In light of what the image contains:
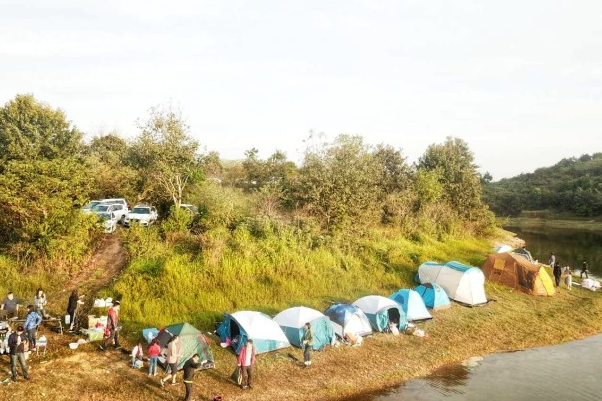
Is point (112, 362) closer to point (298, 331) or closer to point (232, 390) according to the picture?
point (232, 390)

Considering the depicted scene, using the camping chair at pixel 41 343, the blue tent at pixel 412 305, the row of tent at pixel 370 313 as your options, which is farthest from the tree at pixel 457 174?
the camping chair at pixel 41 343

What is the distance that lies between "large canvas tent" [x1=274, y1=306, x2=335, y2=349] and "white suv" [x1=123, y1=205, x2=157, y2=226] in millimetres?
14012

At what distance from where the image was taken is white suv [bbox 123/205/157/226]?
2736 cm

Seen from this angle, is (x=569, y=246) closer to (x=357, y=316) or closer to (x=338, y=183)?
(x=338, y=183)

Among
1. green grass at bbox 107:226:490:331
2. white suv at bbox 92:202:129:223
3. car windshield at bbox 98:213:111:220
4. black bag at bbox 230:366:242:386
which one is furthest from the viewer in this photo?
white suv at bbox 92:202:129:223

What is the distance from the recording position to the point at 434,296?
870 inches

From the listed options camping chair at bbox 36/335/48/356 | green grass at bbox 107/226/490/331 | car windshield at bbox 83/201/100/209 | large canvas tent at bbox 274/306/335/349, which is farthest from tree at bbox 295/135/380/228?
camping chair at bbox 36/335/48/356

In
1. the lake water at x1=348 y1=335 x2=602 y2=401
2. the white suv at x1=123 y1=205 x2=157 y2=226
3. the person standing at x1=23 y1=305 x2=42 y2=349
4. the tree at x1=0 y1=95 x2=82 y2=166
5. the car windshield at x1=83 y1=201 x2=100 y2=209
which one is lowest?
the lake water at x1=348 y1=335 x2=602 y2=401

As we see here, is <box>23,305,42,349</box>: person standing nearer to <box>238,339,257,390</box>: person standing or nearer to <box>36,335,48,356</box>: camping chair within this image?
<box>36,335,48,356</box>: camping chair

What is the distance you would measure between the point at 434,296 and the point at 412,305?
2.14 metres

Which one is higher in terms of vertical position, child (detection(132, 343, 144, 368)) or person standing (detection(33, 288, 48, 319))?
person standing (detection(33, 288, 48, 319))

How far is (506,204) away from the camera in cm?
10594

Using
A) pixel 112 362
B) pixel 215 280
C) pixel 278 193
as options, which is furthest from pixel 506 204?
pixel 112 362

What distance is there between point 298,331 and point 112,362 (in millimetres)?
7140
